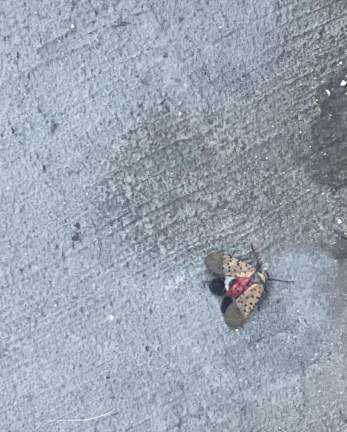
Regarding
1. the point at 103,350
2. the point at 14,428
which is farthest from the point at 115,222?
the point at 14,428

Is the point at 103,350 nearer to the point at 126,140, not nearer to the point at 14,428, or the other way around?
the point at 14,428

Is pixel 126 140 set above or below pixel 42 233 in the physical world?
above

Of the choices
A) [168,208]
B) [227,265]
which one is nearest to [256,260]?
[227,265]

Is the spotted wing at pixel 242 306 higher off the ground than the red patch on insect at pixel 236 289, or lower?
lower

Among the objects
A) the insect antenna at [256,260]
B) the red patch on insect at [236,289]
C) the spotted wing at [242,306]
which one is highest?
the insect antenna at [256,260]

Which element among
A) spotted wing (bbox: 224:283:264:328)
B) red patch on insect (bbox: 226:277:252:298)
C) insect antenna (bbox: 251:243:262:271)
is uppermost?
insect antenna (bbox: 251:243:262:271)

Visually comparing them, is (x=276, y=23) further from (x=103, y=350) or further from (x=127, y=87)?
(x=103, y=350)

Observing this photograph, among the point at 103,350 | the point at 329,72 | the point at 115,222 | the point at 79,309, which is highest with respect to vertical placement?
the point at 329,72
